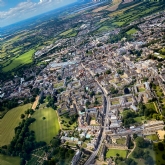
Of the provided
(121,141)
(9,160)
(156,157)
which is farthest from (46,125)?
(156,157)

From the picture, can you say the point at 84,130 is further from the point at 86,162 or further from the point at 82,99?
the point at 82,99

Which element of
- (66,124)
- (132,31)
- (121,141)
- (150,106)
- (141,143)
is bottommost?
(121,141)

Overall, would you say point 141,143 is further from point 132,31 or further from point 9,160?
point 132,31

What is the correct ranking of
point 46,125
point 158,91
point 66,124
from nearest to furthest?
1. point 66,124
2. point 46,125
3. point 158,91

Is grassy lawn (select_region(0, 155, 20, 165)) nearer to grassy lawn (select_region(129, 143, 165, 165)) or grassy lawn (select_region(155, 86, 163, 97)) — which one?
grassy lawn (select_region(129, 143, 165, 165))

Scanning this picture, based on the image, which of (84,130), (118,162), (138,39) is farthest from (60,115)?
(138,39)
